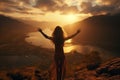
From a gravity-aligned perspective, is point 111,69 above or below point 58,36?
below

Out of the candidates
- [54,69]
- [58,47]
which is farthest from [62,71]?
[58,47]

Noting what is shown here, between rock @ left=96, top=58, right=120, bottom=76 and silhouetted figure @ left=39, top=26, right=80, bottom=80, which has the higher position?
silhouetted figure @ left=39, top=26, right=80, bottom=80

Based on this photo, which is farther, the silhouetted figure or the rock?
the rock

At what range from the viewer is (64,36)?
11.2 metres

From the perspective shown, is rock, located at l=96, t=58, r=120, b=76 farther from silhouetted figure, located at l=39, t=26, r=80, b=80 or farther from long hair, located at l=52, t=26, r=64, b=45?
long hair, located at l=52, t=26, r=64, b=45

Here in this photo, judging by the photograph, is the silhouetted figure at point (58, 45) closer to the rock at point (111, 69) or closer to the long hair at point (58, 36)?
the long hair at point (58, 36)

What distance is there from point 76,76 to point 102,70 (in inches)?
82.3

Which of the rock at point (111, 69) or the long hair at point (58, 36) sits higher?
the long hair at point (58, 36)

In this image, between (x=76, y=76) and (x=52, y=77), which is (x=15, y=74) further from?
(x=52, y=77)

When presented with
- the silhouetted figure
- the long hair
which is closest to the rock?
the silhouetted figure

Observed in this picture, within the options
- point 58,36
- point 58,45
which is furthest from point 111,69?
point 58,36

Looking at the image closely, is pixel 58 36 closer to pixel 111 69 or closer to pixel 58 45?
pixel 58 45

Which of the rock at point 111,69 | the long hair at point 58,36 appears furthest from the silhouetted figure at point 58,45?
the rock at point 111,69

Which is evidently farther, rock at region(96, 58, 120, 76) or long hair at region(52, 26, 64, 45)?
rock at region(96, 58, 120, 76)
